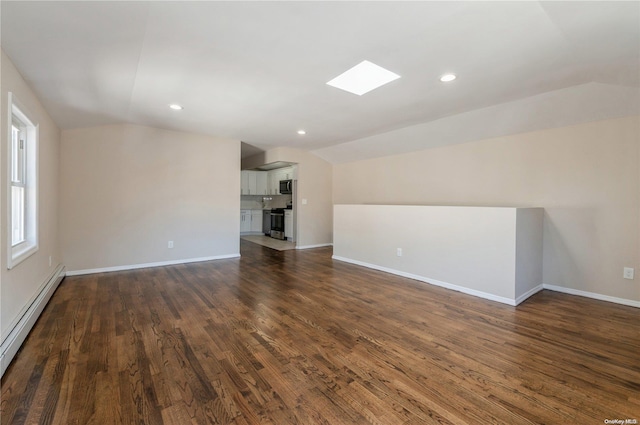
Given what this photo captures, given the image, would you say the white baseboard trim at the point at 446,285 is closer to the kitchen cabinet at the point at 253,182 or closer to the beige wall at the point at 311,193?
the beige wall at the point at 311,193

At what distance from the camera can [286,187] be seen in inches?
308

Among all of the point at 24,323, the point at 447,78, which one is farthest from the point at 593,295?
the point at 24,323

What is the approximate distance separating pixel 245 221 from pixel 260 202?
841 millimetres

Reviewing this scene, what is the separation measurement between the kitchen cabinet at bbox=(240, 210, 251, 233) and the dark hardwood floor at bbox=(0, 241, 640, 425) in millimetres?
5515

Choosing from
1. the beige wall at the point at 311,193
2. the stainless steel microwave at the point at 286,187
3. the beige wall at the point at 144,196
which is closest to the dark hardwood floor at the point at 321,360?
the beige wall at the point at 144,196

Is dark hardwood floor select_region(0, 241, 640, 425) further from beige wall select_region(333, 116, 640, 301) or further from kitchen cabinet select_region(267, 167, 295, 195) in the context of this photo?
kitchen cabinet select_region(267, 167, 295, 195)

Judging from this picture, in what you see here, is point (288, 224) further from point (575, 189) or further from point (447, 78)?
point (575, 189)

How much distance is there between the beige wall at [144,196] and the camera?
4.15m

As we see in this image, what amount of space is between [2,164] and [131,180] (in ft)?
8.69

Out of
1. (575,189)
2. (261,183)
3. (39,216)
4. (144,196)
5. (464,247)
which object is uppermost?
(261,183)

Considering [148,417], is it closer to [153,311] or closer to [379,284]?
[153,311]

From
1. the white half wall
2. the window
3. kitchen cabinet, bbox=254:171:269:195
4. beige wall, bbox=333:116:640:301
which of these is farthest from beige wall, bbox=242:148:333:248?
the window

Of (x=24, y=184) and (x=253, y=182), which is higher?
(x=253, y=182)

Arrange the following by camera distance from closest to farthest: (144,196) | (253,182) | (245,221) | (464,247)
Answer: (464,247)
(144,196)
(253,182)
(245,221)
